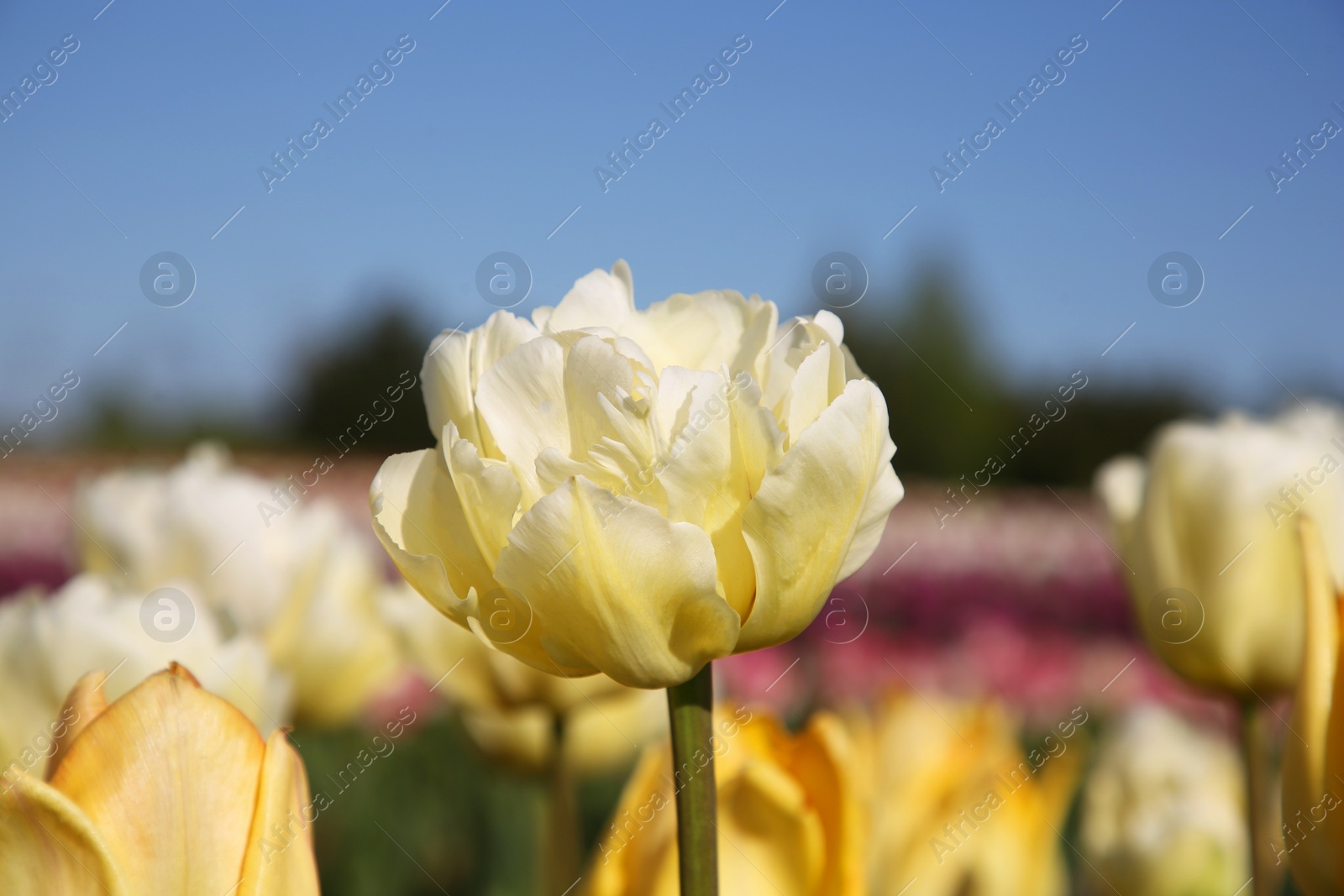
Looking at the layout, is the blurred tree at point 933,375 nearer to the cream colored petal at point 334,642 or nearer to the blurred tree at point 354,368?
the blurred tree at point 354,368

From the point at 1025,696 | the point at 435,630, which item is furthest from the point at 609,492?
the point at 1025,696

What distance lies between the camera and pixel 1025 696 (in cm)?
302

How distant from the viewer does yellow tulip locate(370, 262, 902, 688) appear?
47 centimetres

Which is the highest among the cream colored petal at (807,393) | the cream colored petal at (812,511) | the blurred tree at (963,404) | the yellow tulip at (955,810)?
the cream colored petal at (807,393)

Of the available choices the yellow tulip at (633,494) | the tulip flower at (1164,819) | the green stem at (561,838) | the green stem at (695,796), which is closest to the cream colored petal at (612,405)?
the yellow tulip at (633,494)

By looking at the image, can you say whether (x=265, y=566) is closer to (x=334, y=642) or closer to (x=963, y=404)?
(x=334, y=642)

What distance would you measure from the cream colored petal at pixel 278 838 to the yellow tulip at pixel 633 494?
0.10m

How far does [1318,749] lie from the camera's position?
516mm

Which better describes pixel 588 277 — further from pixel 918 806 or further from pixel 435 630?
pixel 435 630

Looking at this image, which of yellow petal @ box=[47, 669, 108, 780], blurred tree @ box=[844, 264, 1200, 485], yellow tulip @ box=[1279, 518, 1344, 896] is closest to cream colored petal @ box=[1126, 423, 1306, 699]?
yellow tulip @ box=[1279, 518, 1344, 896]

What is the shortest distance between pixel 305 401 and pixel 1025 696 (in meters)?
13.8

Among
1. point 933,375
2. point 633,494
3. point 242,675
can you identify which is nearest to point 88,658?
point 242,675

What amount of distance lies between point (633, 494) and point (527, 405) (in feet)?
0.21

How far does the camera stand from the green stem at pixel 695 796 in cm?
46
